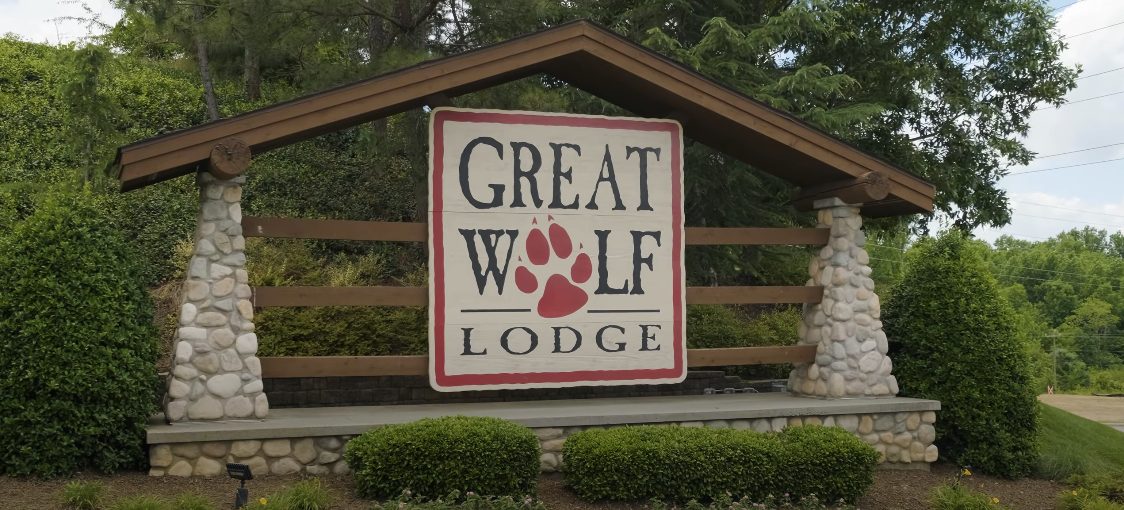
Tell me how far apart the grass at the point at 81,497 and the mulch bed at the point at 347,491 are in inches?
2.8

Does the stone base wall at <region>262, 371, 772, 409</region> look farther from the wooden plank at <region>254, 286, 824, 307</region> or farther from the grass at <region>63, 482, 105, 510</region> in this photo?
the grass at <region>63, 482, 105, 510</region>

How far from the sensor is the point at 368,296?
7.95 meters

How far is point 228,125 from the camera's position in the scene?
730 centimetres

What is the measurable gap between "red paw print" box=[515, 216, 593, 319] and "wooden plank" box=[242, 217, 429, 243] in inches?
39.9

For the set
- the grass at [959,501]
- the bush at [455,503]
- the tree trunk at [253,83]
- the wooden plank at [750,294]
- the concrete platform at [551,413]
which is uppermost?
the tree trunk at [253,83]

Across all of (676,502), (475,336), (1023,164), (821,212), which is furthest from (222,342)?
(1023,164)

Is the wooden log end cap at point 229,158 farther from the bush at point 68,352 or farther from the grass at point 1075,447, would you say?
the grass at point 1075,447

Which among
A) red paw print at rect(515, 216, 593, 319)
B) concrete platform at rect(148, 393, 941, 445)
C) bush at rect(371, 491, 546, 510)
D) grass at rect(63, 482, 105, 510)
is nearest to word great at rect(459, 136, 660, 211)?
red paw print at rect(515, 216, 593, 319)

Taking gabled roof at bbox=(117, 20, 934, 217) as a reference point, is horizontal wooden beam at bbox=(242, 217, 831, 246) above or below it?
below

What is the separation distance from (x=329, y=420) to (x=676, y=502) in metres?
2.95

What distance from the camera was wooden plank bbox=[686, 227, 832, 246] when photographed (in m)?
9.12

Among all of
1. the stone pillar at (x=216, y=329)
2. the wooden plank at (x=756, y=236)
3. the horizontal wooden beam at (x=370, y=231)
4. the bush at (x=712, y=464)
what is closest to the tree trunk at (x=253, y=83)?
the horizontal wooden beam at (x=370, y=231)

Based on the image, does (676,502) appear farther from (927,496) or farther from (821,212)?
(821,212)

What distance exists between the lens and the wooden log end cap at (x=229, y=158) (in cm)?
720
